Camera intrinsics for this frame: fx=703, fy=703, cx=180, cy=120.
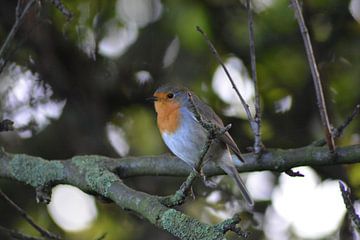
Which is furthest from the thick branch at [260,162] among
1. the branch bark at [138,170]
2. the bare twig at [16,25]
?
the bare twig at [16,25]

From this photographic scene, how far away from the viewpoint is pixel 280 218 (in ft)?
14.3

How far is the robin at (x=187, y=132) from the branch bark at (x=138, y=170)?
0.07 m

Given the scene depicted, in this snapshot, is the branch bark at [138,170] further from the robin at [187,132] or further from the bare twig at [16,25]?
the bare twig at [16,25]

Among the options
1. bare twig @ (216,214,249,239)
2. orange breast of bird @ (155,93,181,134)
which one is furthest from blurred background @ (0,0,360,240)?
bare twig @ (216,214,249,239)

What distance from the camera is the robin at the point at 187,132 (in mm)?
3547

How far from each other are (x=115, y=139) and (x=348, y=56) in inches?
62.4

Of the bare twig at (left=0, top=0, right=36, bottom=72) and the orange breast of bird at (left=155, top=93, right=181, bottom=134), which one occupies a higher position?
the bare twig at (left=0, top=0, right=36, bottom=72)

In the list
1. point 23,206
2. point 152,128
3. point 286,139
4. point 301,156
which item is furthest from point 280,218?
point 23,206

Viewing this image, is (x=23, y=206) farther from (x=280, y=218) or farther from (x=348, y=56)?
(x=348, y=56)

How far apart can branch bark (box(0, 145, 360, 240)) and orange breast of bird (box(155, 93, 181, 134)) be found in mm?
324

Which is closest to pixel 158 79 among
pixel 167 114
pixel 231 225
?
pixel 167 114

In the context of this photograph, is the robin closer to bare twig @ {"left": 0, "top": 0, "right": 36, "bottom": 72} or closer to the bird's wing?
the bird's wing

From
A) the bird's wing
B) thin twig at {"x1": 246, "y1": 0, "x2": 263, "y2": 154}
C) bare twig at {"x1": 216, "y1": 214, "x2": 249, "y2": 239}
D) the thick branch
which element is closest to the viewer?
bare twig at {"x1": 216, "y1": 214, "x2": 249, "y2": 239}

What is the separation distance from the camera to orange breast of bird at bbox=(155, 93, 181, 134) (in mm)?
3818
